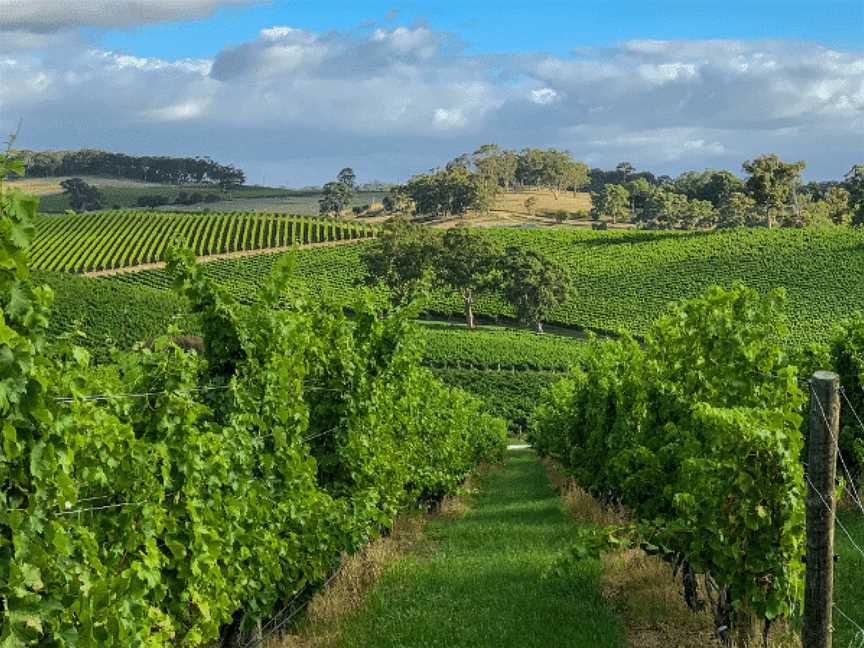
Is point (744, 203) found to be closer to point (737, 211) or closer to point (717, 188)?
point (737, 211)

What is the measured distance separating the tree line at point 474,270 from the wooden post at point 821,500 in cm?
7152

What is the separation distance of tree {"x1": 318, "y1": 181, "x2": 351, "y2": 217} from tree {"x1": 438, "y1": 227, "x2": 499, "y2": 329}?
8666cm

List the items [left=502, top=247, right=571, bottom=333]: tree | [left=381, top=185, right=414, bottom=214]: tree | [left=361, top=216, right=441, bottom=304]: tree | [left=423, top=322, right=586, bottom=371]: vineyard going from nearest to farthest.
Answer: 1. [left=423, top=322, right=586, bottom=371]: vineyard
2. [left=502, top=247, right=571, bottom=333]: tree
3. [left=361, top=216, right=441, bottom=304]: tree
4. [left=381, top=185, right=414, bottom=214]: tree

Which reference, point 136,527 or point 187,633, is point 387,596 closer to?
point 187,633

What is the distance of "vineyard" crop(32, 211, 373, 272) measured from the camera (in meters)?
100

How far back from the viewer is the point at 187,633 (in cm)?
709

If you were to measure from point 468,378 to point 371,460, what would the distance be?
47.0 metres

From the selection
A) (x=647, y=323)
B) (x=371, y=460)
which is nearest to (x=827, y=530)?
(x=371, y=460)

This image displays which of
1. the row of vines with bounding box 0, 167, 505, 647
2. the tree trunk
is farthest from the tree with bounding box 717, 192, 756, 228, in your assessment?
the tree trunk

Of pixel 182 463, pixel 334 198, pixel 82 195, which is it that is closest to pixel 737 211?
pixel 334 198

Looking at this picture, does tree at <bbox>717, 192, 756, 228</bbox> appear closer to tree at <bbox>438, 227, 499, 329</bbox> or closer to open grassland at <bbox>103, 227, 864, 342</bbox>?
open grassland at <bbox>103, 227, 864, 342</bbox>

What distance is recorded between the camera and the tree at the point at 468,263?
80250 mm

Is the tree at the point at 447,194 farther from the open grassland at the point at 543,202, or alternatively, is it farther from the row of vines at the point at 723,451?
the row of vines at the point at 723,451

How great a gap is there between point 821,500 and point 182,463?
174 inches
